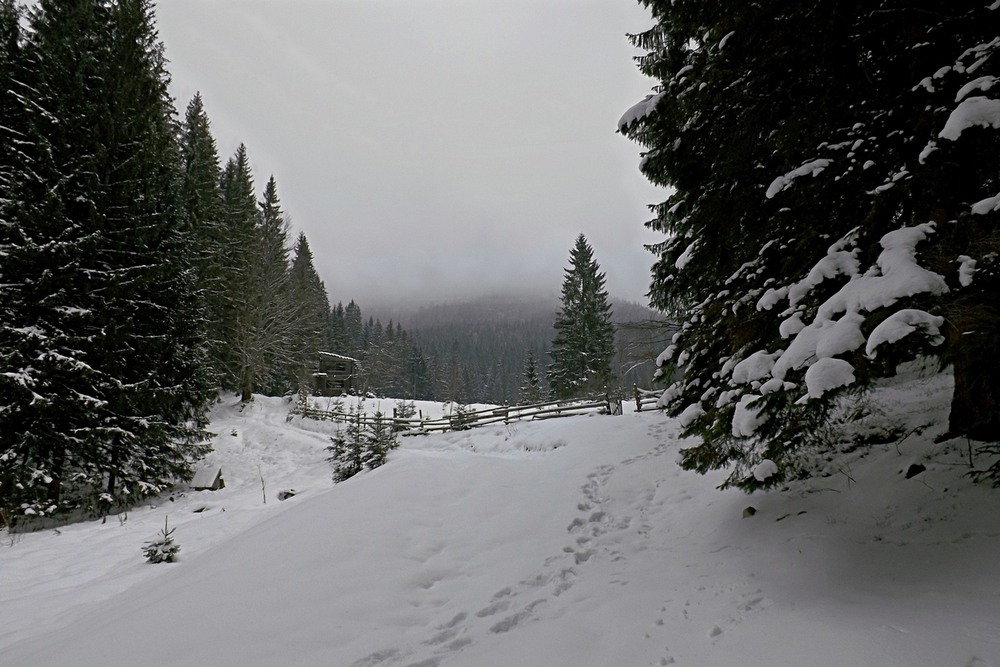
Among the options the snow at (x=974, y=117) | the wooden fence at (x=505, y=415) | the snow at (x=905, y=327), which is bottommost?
the wooden fence at (x=505, y=415)

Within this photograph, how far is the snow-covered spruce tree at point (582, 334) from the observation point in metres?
29.9

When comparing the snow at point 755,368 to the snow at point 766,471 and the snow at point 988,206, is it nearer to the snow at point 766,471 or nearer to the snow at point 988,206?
the snow at point 766,471

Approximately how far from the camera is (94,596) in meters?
5.93

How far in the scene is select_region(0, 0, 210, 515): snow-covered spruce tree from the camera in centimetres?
1013

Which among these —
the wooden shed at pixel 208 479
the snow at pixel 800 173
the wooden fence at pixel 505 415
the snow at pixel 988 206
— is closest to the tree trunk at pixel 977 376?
the snow at pixel 988 206

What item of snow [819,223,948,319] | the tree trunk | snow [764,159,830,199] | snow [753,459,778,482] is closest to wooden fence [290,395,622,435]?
the tree trunk

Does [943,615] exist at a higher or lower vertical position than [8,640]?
higher

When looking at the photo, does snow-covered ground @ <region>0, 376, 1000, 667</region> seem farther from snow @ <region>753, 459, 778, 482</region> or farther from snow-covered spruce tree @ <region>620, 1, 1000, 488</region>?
snow-covered spruce tree @ <region>620, 1, 1000, 488</region>

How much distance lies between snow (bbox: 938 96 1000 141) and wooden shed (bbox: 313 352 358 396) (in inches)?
1644

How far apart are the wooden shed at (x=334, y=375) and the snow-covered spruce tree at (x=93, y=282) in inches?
1047

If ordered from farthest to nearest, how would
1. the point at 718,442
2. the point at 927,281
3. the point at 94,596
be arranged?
the point at 94,596 → the point at 718,442 → the point at 927,281

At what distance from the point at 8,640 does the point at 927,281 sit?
360 inches

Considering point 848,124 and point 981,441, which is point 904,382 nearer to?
point 981,441

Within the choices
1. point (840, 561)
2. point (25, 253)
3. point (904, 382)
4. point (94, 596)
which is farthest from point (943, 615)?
point (25, 253)
